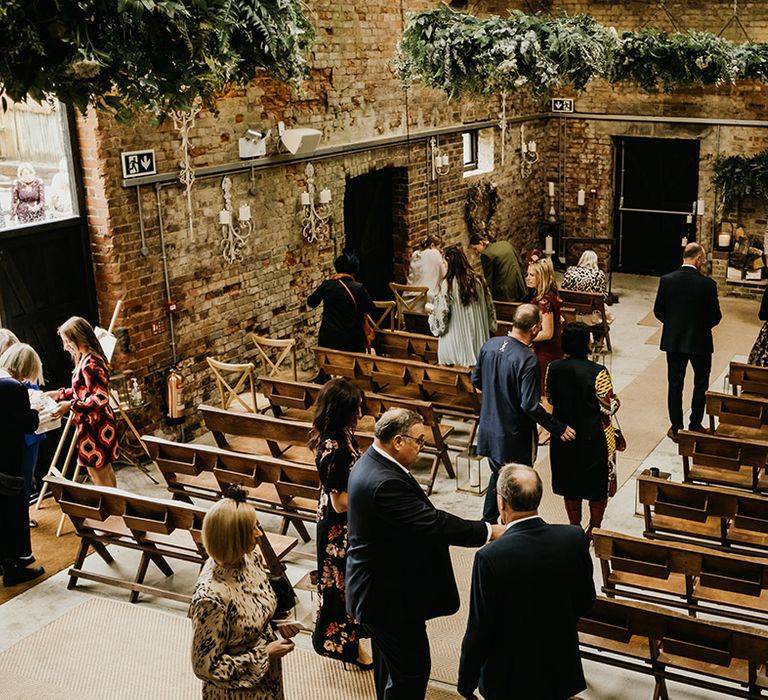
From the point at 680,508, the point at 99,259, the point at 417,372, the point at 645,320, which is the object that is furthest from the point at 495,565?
the point at 645,320

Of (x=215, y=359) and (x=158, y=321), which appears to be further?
(x=215, y=359)

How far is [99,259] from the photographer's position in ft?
30.4

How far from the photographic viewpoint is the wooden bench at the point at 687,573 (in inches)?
219

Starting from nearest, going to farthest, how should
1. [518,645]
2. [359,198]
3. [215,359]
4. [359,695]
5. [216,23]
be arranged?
1. [216,23]
2. [518,645]
3. [359,695]
4. [215,359]
5. [359,198]

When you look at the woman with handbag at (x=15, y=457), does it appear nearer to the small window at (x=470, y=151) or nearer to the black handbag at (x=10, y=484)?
the black handbag at (x=10, y=484)

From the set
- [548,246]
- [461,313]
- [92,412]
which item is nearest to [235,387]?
[92,412]

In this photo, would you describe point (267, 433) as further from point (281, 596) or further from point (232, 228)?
point (281, 596)

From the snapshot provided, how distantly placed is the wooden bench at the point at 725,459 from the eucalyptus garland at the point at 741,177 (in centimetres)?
811

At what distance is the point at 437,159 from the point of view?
1388 centimetres

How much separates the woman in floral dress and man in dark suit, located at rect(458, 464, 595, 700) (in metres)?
1.17

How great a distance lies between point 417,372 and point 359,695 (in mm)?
4025

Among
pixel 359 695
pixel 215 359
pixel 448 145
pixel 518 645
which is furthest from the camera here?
pixel 448 145

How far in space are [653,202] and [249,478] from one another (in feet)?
36.0

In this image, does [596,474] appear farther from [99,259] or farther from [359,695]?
[99,259]
